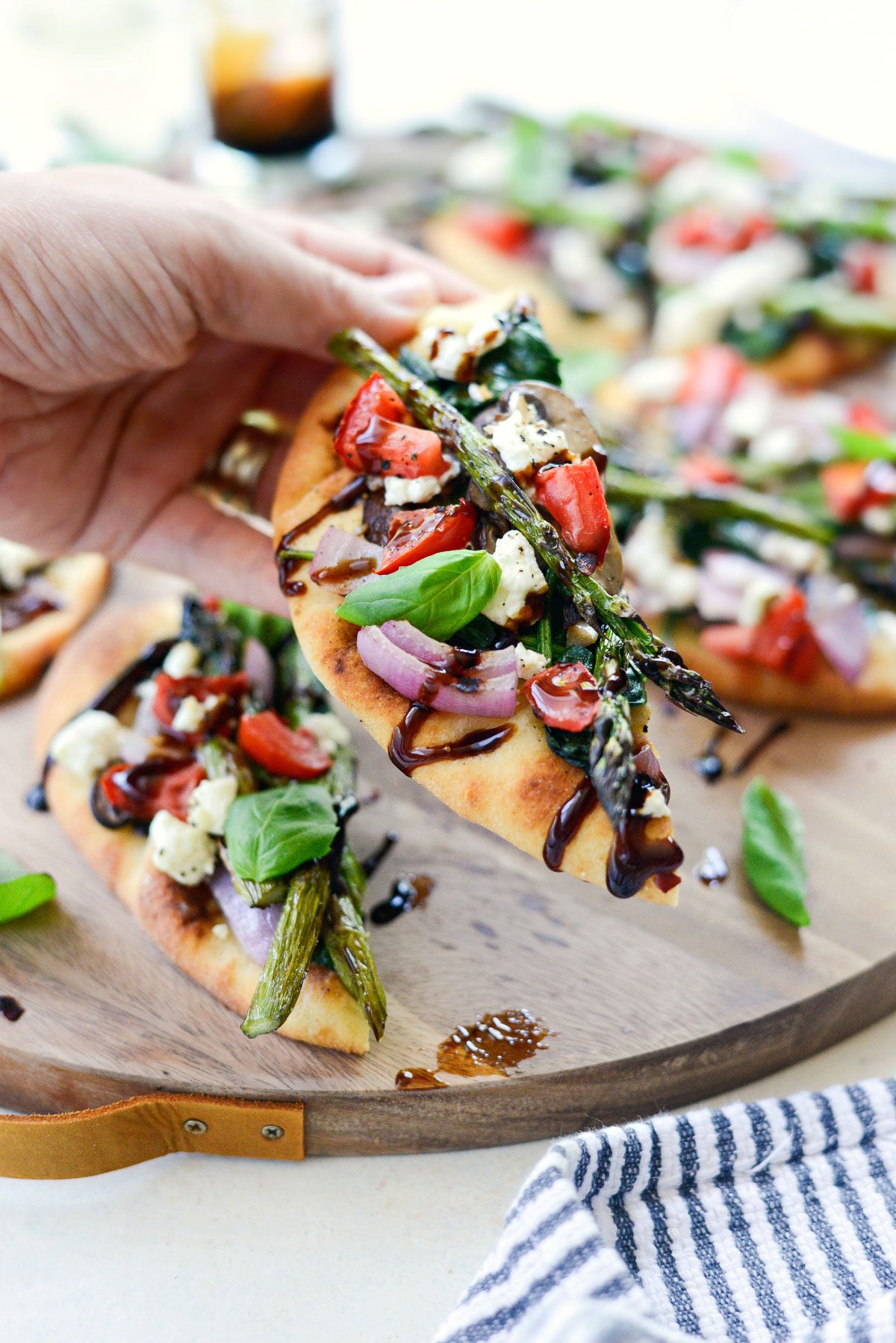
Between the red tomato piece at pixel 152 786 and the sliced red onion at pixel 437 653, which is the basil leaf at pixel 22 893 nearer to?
the red tomato piece at pixel 152 786

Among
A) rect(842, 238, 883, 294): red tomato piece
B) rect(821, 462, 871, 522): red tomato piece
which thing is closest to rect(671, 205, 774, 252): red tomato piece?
rect(842, 238, 883, 294): red tomato piece

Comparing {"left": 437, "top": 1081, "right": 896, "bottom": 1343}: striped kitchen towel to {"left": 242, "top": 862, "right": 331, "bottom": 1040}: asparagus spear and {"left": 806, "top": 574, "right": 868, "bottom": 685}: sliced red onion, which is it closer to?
{"left": 242, "top": 862, "right": 331, "bottom": 1040}: asparagus spear

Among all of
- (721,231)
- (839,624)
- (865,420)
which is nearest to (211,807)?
(839,624)

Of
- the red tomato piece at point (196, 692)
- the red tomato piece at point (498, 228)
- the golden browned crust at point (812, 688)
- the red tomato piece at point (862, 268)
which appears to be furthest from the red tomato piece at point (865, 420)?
the red tomato piece at point (196, 692)

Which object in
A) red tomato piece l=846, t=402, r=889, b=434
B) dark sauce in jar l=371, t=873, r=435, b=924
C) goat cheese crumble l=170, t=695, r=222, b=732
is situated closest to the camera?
dark sauce in jar l=371, t=873, r=435, b=924

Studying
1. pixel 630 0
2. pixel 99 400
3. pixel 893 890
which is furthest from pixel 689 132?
pixel 893 890

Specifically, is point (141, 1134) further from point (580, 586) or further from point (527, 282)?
point (527, 282)
